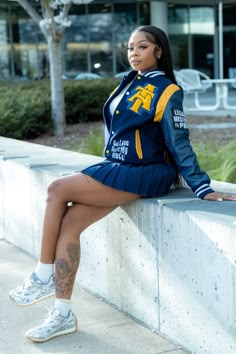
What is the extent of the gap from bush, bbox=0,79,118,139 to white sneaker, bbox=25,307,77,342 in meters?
8.00

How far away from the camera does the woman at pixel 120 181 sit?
13.1 ft

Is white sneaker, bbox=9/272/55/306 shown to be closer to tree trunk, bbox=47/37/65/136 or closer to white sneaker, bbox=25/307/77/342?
white sneaker, bbox=25/307/77/342

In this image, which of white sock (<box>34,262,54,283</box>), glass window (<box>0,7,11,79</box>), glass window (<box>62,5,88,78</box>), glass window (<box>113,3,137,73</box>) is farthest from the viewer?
glass window (<box>113,3,137,73</box>)

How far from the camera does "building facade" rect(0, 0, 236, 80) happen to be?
90.0ft

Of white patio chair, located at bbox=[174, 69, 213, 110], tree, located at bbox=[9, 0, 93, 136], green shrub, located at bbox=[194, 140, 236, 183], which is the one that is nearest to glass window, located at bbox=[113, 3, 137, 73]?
white patio chair, located at bbox=[174, 69, 213, 110]

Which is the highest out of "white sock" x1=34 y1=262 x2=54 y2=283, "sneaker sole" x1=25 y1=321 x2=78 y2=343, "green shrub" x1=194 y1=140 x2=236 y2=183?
"green shrub" x1=194 y1=140 x2=236 y2=183

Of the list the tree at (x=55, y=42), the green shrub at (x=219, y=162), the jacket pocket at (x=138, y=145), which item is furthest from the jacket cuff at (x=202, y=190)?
the tree at (x=55, y=42)

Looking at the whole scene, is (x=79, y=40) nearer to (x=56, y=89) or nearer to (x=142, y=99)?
(x=56, y=89)

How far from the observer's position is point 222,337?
3.48 meters

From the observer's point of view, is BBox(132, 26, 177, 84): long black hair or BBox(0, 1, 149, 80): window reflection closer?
BBox(132, 26, 177, 84): long black hair

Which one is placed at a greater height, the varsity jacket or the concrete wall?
the varsity jacket

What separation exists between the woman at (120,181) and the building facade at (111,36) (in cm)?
2242

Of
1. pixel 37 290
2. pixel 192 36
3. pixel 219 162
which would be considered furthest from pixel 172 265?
pixel 192 36

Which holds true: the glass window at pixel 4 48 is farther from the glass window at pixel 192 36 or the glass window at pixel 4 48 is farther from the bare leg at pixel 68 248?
the bare leg at pixel 68 248
